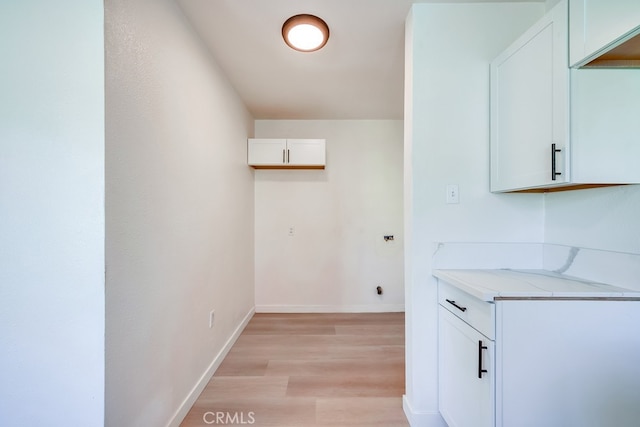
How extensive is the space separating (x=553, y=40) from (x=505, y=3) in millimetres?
620

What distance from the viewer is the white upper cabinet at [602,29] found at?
2.86 ft

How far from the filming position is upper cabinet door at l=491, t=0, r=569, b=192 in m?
1.06

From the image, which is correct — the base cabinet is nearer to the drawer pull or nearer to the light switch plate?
the drawer pull

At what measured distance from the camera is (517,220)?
Answer: 4.79ft

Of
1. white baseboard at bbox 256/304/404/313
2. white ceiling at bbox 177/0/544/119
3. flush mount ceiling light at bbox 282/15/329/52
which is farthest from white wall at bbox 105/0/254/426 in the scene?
white baseboard at bbox 256/304/404/313

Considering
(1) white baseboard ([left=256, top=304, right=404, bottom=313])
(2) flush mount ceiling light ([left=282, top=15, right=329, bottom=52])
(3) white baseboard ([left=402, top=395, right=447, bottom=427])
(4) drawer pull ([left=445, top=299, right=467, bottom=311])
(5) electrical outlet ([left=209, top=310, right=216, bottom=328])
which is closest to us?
(4) drawer pull ([left=445, top=299, right=467, bottom=311])

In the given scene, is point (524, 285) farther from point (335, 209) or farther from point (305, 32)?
point (335, 209)

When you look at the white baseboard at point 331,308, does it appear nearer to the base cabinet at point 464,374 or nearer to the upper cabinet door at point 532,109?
the base cabinet at point 464,374

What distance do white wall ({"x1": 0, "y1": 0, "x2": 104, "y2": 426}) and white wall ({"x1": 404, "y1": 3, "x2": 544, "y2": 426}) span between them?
1.50m

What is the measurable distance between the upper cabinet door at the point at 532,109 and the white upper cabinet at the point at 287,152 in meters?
1.77

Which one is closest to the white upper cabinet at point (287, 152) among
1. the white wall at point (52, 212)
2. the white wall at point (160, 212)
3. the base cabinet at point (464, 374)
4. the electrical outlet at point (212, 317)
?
the white wall at point (160, 212)

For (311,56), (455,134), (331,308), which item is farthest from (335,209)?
(455,134)

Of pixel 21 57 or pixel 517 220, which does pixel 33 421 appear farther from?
pixel 517 220

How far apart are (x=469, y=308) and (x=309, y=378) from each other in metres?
1.31
